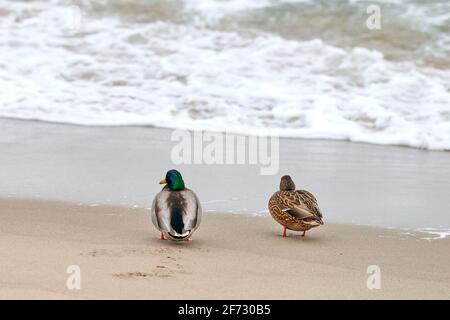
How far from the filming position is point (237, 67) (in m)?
11.1

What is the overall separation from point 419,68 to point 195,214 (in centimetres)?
659

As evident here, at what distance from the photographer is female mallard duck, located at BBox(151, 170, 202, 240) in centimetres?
508

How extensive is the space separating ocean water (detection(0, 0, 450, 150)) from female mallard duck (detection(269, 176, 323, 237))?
3.32 metres

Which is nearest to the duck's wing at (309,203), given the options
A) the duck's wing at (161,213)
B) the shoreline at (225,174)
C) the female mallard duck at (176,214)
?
the shoreline at (225,174)

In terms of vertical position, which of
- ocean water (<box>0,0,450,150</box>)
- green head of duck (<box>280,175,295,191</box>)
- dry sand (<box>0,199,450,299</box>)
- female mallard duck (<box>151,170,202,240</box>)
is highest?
ocean water (<box>0,0,450,150</box>)

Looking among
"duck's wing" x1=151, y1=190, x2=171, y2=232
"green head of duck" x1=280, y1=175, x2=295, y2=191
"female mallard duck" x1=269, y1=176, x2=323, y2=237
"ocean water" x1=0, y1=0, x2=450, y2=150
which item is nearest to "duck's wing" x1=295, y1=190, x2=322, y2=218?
"female mallard duck" x1=269, y1=176, x2=323, y2=237

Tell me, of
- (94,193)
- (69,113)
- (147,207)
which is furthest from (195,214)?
(69,113)

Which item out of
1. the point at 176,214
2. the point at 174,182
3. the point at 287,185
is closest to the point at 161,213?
the point at 176,214

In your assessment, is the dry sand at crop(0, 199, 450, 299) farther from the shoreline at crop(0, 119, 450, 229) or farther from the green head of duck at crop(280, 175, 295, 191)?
the shoreline at crop(0, 119, 450, 229)

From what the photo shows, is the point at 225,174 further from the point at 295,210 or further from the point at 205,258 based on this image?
the point at 205,258

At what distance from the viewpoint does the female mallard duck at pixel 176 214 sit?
5.08m

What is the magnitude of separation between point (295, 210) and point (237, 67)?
228 inches

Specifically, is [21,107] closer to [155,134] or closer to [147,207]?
[155,134]
